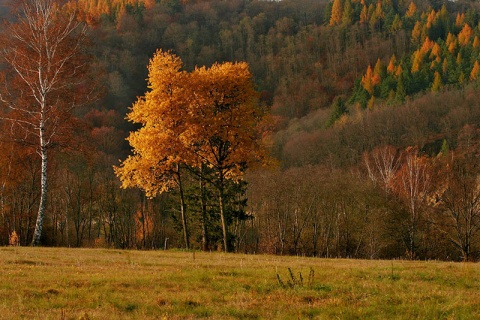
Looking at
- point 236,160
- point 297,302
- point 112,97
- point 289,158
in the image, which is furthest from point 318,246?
point 112,97

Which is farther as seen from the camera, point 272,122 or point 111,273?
point 272,122

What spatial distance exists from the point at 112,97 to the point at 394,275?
495ft

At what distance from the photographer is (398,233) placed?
55.4 m

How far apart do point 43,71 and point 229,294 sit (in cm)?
2480

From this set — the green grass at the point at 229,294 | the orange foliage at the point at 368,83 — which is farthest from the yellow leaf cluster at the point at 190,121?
the orange foliage at the point at 368,83

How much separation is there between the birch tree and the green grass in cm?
1658

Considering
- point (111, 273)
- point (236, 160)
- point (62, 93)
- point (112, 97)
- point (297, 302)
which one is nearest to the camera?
point (297, 302)

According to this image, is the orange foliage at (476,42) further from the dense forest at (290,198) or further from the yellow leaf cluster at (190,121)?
the yellow leaf cluster at (190,121)

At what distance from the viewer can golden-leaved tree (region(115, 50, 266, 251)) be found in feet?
93.1

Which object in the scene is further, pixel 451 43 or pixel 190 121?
pixel 451 43

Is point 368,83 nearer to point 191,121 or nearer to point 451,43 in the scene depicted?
point 451,43

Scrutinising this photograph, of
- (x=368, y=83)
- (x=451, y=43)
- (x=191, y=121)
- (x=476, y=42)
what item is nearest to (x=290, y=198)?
(x=191, y=121)

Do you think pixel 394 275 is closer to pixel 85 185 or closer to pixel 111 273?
pixel 111 273

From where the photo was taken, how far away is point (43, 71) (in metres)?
30.8
